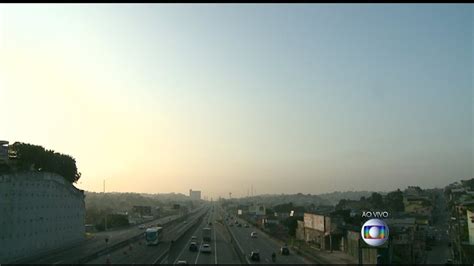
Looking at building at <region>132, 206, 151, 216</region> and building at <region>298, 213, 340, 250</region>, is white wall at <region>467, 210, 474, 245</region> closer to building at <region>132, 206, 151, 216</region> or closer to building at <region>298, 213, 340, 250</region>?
building at <region>298, 213, 340, 250</region>

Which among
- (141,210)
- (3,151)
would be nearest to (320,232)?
(3,151)

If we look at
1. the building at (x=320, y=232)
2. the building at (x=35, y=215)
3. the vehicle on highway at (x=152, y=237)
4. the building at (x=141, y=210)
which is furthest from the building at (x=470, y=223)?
the building at (x=141, y=210)

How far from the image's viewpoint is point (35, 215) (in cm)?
5156

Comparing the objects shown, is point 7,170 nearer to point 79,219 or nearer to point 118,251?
point 118,251

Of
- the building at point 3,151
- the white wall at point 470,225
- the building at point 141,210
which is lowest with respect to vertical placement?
the building at point 141,210

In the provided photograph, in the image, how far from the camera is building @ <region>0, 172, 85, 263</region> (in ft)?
147

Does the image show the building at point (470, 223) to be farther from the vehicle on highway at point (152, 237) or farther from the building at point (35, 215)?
the building at point (35, 215)

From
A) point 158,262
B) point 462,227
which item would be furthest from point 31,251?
point 462,227

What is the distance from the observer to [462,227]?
5825 cm

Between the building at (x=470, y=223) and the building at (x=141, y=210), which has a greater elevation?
the building at (x=470, y=223)

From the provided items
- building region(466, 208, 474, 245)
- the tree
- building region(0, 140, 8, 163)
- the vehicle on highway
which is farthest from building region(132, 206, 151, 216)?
building region(466, 208, 474, 245)

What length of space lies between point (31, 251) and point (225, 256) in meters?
20.5

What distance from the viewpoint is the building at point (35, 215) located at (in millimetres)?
44688

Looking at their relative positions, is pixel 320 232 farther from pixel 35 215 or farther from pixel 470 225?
pixel 35 215
